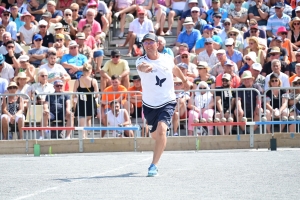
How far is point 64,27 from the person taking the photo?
952 inches

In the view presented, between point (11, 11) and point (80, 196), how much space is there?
54.4 feet

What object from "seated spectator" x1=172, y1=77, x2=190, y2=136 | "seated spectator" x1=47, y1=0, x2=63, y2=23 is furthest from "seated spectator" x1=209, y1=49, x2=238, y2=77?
"seated spectator" x1=47, y1=0, x2=63, y2=23

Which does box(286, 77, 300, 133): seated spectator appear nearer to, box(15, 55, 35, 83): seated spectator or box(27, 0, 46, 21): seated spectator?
box(15, 55, 35, 83): seated spectator

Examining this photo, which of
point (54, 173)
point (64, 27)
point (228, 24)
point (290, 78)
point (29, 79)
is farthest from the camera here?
point (64, 27)

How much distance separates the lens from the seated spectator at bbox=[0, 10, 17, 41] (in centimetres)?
2420

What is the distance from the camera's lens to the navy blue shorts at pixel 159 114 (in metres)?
12.4

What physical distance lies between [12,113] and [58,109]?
3.51 ft

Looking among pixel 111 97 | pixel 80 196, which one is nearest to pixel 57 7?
pixel 111 97

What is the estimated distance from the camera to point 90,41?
23.0 metres

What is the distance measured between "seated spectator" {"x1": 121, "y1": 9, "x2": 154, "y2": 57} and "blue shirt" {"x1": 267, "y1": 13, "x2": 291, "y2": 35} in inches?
129

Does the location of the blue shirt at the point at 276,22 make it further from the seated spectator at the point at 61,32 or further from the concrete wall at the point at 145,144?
the concrete wall at the point at 145,144

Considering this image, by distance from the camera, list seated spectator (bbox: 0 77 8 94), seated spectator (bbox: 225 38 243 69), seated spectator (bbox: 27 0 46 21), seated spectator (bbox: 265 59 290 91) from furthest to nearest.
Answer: seated spectator (bbox: 27 0 46 21)
seated spectator (bbox: 225 38 243 69)
seated spectator (bbox: 0 77 8 94)
seated spectator (bbox: 265 59 290 91)

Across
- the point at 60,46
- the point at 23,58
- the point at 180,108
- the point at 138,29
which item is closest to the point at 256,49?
the point at 138,29

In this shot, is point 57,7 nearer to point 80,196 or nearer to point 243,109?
point 243,109
